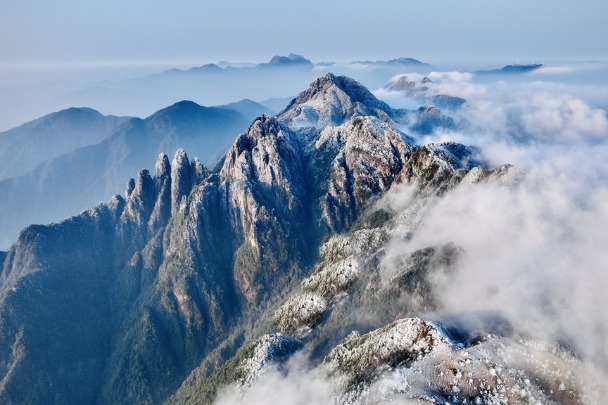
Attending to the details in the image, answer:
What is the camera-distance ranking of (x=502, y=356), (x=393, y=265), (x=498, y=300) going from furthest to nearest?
(x=393, y=265) < (x=498, y=300) < (x=502, y=356)

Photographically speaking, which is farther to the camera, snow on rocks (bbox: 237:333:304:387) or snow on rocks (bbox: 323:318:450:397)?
snow on rocks (bbox: 237:333:304:387)

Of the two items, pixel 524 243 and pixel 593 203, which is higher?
pixel 593 203

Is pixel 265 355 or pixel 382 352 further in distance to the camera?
pixel 265 355

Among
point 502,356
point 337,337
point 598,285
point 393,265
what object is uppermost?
point 598,285

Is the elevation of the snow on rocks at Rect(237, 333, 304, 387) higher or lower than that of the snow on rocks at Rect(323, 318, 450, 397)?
lower

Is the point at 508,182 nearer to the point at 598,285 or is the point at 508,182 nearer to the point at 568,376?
the point at 598,285

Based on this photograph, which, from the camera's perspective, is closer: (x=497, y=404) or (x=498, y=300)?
(x=497, y=404)

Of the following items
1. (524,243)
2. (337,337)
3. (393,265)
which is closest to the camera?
(524,243)

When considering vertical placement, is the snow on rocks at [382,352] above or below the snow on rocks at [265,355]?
above

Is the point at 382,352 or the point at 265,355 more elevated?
the point at 382,352

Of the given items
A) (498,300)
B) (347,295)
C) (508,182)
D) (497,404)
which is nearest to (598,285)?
(498,300)

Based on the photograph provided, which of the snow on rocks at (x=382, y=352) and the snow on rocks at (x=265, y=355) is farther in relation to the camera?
the snow on rocks at (x=265, y=355)
